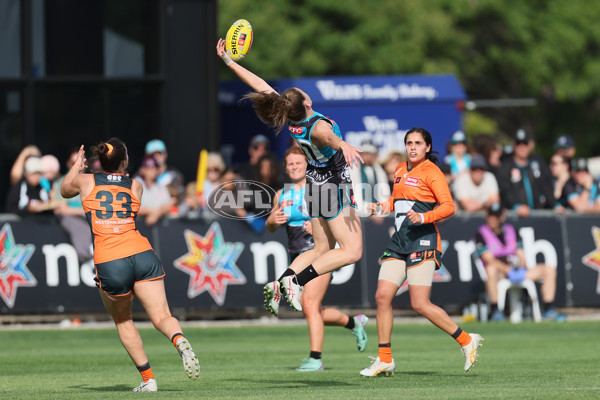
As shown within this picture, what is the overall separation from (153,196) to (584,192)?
22.6ft

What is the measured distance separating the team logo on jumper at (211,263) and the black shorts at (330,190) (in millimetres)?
7841

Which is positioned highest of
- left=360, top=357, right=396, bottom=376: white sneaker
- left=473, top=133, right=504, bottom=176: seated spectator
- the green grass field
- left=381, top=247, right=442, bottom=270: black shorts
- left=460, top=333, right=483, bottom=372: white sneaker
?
left=473, top=133, right=504, bottom=176: seated spectator

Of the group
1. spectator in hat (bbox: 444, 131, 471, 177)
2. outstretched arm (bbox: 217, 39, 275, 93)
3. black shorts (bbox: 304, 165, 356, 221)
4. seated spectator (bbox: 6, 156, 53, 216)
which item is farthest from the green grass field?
spectator in hat (bbox: 444, 131, 471, 177)

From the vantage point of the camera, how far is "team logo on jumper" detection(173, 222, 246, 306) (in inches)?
747

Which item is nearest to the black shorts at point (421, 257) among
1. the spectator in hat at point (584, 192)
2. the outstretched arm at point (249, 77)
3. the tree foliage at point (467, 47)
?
the outstretched arm at point (249, 77)

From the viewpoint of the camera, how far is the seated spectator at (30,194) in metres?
18.5

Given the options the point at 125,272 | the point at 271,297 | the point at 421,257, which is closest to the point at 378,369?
the point at 421,257

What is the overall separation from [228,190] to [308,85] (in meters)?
7.39

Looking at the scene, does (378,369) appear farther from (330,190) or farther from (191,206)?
(191,206)

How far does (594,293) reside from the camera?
65.0 feet

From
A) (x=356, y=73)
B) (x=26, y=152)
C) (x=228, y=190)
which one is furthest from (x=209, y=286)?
(x=356, y=73)

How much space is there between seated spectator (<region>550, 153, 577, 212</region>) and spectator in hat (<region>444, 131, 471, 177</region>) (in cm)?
150

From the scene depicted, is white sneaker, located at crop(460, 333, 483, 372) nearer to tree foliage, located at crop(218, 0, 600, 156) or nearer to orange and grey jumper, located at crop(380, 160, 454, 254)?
orange and grey jumper, located at crop(380, 160, 454, 254)

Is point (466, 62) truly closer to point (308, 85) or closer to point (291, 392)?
point (308, 85)
